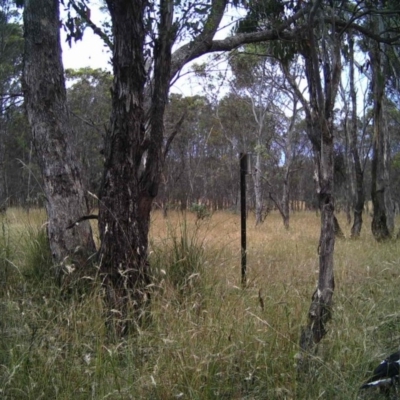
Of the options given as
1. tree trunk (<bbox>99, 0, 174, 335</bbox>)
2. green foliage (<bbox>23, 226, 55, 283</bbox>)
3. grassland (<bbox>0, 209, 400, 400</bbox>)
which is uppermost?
tree trunk (<bbox>99, 0, 174, 335</bbox>)

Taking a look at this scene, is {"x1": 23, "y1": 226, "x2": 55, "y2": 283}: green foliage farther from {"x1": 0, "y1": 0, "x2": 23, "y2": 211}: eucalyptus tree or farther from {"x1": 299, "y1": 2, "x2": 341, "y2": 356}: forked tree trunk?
{"x1": 0, "y1": 0, "x2": 23, "y2": 211}: eucalyptus tree

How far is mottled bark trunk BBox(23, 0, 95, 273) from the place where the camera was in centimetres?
438

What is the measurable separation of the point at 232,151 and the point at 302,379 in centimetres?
2725

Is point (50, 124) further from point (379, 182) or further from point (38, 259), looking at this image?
point (379, 182)

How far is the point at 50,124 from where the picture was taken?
4.44 m

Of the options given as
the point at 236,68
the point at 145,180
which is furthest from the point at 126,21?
the point at 236,68

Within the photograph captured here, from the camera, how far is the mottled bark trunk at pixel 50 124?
4383 millimetres

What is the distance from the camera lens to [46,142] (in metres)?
4.42

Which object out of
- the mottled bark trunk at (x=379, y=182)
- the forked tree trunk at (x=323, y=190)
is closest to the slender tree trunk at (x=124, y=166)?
the forked tree trunk at (x=323, y=190)

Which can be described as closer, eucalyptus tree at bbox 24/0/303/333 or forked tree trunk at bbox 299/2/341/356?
forked tree trunk at bbox 299/2/341/356

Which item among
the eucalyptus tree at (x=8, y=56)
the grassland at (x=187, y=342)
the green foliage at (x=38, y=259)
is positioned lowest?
the grassland at (x=187, y=342)

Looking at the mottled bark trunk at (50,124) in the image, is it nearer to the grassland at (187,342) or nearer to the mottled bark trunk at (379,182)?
the grassland at (187,342)

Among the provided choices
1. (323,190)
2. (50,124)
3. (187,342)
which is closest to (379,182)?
(50,124)

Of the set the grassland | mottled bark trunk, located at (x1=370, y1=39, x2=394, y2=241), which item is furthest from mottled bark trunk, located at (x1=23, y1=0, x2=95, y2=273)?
mottled bark trunk, located at (x1=370, y1=39, x2=394, y2=241)
